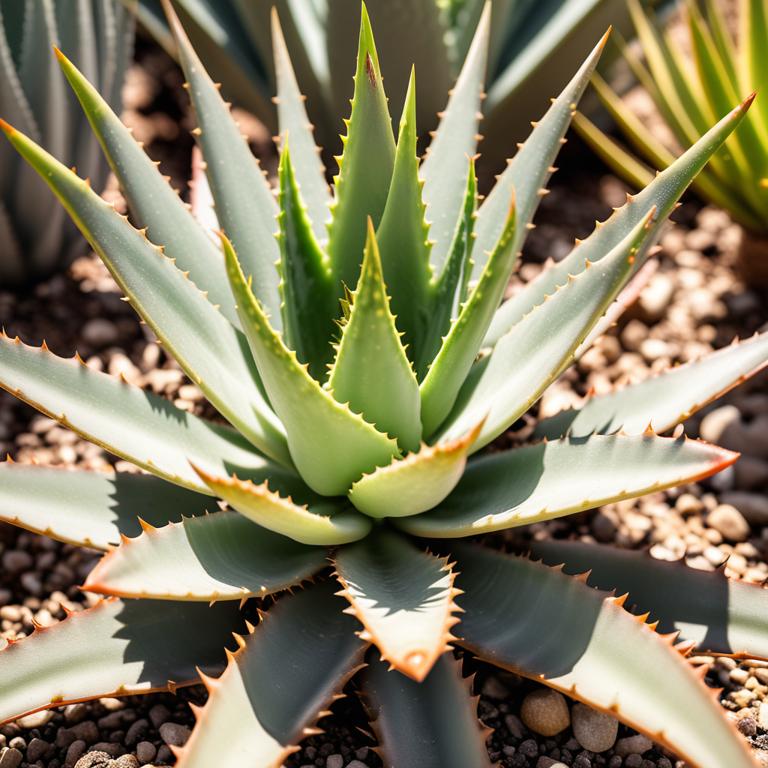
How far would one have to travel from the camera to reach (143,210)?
1469 millimetres

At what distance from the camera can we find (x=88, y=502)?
4.67 ft

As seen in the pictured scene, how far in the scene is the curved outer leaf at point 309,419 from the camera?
3.83 ft

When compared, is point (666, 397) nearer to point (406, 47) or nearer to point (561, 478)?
point (561, 478)

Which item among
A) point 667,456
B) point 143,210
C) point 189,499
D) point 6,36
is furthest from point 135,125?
point 667,456

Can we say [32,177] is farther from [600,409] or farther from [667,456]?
[667,456]

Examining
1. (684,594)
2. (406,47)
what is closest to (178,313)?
(684,594)

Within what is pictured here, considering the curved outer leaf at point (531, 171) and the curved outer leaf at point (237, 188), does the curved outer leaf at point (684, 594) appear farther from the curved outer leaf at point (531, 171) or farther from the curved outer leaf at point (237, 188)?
the curved outer leaf at point (237, 188)

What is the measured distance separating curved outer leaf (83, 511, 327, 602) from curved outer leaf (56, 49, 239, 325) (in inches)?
14.5

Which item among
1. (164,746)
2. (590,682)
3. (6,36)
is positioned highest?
(6,36)

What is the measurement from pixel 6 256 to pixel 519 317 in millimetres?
1134

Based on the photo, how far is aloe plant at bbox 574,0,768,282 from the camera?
6.29 ft

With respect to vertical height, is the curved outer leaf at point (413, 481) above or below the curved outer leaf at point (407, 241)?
below

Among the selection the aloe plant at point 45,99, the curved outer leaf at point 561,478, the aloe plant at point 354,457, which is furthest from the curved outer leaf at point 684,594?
the aloe plant at point 45,99

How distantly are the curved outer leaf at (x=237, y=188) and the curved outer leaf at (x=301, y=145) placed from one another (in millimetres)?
75
